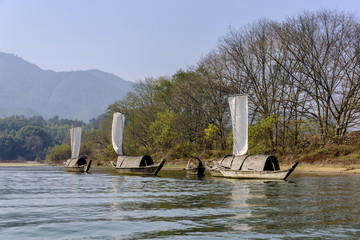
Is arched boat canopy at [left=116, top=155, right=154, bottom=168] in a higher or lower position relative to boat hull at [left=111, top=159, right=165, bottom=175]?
higher

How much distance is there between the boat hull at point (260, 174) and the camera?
3212 cm

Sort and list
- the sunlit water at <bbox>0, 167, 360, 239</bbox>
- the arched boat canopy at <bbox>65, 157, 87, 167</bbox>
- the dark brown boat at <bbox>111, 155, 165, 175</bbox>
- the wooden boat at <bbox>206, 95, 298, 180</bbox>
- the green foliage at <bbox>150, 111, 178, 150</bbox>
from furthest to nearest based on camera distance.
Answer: the green foliage at <bbox>150, 111, 178, 150</bbox>
the arched boat canopy at <bbox>65, 157, 87, 167</bbox>
the dark brown boat at <bbox>111, 155, 165, 175</bbox>
the wooden boat at <bbox>206, 95, 298, 180</bbox>
the sunlit water at <bbox>0, 167, 360, 239</bbox>

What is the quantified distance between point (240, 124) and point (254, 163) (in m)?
4.61

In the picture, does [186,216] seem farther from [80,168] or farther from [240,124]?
[80,168]

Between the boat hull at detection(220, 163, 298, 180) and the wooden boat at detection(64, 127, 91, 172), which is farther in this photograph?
the wooden boat at detection(64, 127, 91, 172)

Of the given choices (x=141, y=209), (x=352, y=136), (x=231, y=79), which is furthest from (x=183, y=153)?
(x=141, y=209)

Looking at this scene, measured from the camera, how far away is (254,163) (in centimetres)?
3503

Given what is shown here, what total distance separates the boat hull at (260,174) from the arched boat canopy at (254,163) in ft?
1.28

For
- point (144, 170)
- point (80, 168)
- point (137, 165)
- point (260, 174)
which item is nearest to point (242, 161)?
point (260, 174)

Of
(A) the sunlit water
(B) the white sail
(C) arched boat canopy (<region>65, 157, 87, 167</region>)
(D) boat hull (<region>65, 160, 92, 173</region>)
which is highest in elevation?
(B) the white sail

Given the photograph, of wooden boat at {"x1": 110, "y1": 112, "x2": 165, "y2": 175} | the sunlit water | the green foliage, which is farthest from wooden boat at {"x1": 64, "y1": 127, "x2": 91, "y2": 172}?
the sunlit water

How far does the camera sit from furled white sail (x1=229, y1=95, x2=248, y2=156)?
38.0 metres

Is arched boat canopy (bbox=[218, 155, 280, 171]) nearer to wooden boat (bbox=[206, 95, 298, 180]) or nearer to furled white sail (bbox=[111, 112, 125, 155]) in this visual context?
wooden boat (bbox=[206, 95, 298, 180])

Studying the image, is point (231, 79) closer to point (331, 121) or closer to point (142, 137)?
point (331, 121)
